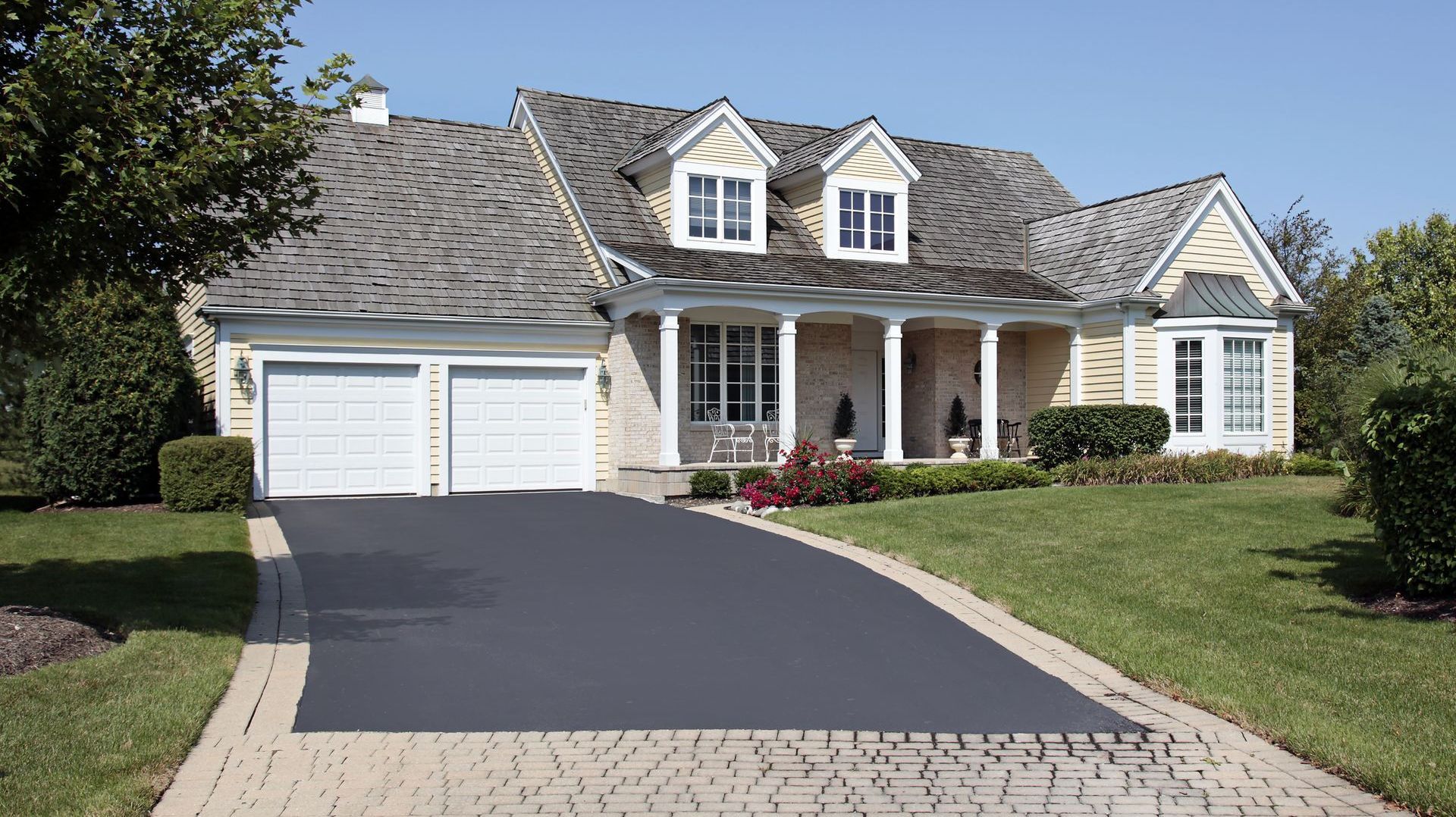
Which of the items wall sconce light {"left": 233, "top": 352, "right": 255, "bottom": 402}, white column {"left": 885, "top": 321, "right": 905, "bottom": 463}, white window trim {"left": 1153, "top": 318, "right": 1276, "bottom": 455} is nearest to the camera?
wall sconce light {"left": 233, "top": 352, "right": 255, "bottom": 402}

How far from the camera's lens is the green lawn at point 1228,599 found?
6.88m

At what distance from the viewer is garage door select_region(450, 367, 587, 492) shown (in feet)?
68.0

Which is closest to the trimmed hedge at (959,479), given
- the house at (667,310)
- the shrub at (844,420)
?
the house at (667,310)

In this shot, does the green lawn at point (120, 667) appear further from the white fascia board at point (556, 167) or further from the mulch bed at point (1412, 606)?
the white fascia board at point (556, 167)

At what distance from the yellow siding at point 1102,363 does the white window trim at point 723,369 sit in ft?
19.8

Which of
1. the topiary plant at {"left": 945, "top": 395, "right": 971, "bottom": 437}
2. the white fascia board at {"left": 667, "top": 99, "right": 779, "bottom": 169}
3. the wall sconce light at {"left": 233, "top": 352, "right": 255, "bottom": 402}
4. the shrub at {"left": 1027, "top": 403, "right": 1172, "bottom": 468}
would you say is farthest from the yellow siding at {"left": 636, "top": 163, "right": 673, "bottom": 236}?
the shrub at {"left": 1027, "top": 403, "right": 1172, "bottom": 468}

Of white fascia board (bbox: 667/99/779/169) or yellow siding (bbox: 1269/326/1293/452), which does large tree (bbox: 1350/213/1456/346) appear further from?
white fascia board (bbox: 667/99/779/169)

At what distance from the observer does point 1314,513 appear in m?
15.0

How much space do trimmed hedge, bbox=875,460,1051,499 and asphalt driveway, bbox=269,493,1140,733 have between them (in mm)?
4571

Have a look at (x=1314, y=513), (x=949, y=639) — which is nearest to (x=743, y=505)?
(x=1314, y=513)

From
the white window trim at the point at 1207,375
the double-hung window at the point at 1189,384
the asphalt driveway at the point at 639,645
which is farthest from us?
the double-hung window at the point at 1189,384

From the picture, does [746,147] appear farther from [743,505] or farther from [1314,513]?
[1314,513]

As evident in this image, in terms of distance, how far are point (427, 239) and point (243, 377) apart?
4302 mm

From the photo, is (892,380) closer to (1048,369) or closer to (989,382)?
(989,382)
